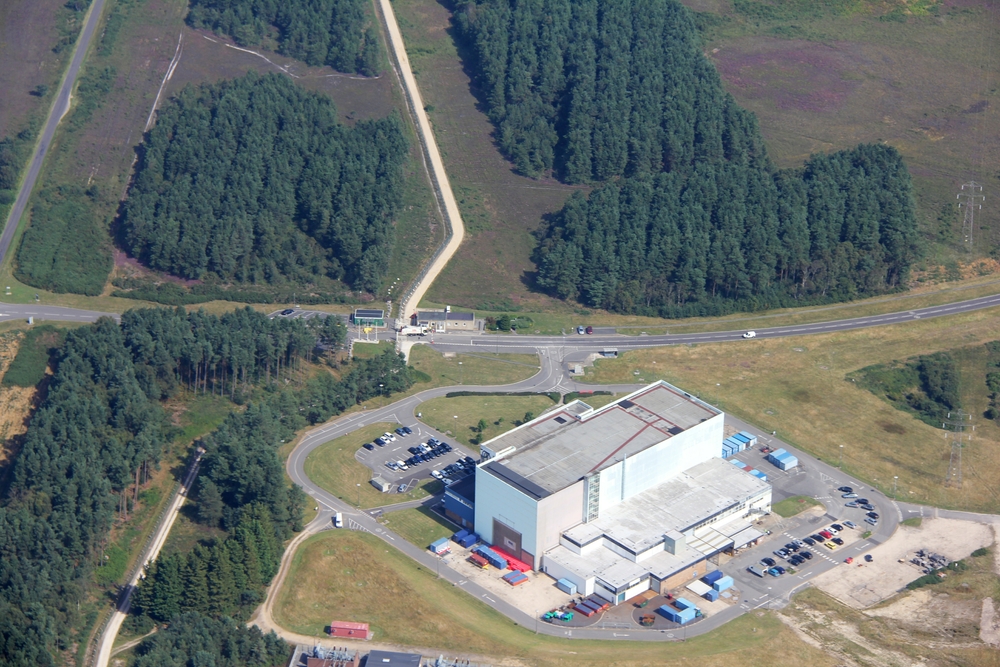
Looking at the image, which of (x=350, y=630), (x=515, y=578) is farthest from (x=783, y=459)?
(x=350, y=630)

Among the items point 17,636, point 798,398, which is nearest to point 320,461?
point 17,636

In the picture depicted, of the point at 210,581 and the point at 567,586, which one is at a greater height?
the point at 210,581

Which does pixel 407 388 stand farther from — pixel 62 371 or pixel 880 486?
pixel 880 486

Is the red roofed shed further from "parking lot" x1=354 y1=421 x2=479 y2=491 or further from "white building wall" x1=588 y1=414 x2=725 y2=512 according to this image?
"white building wall" x1=588 y1=414 x2=725 y2=512

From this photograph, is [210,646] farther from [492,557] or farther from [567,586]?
[567,586]

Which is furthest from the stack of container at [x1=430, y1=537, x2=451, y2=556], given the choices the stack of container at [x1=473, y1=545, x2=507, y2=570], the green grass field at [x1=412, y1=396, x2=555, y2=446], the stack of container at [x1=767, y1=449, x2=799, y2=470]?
the stack of container at [x1=767, y1=449, x2=799, y2=470]
